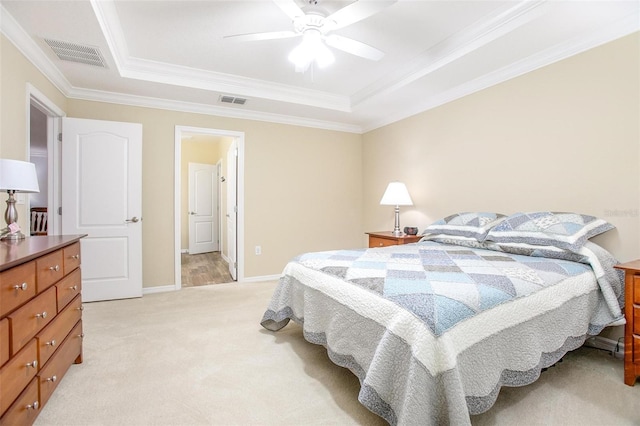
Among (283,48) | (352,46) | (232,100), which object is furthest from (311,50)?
(232,100)

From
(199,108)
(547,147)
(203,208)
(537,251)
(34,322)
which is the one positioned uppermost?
(199,108)

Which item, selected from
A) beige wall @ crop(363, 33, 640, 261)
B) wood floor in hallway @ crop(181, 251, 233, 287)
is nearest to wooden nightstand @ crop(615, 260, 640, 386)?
beige wall @ crop(363, 33, 640, 261)

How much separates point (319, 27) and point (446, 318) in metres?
1.98

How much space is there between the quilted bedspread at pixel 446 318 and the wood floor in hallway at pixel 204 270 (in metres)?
2.55

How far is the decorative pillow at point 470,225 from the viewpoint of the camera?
2.75 meters

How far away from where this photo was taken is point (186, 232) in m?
7.11

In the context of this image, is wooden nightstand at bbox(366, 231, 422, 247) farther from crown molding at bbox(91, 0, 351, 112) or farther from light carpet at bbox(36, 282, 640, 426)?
crown molding at bbox(91, 0, 351, 112)

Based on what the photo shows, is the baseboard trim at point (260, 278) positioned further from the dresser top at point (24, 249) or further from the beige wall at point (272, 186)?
the dresser top at point (24, 249)

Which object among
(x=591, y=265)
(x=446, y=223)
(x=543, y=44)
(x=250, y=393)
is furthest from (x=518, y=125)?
(x=250, y=393)

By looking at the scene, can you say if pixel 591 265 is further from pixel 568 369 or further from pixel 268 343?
pixel 268 343

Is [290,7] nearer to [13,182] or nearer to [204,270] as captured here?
[13,182]

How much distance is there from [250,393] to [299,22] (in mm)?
2332

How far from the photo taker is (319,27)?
2.15 m

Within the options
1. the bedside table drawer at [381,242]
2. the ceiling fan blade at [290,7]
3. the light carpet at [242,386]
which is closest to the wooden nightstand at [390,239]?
the bedside table drawer at [381,242]
